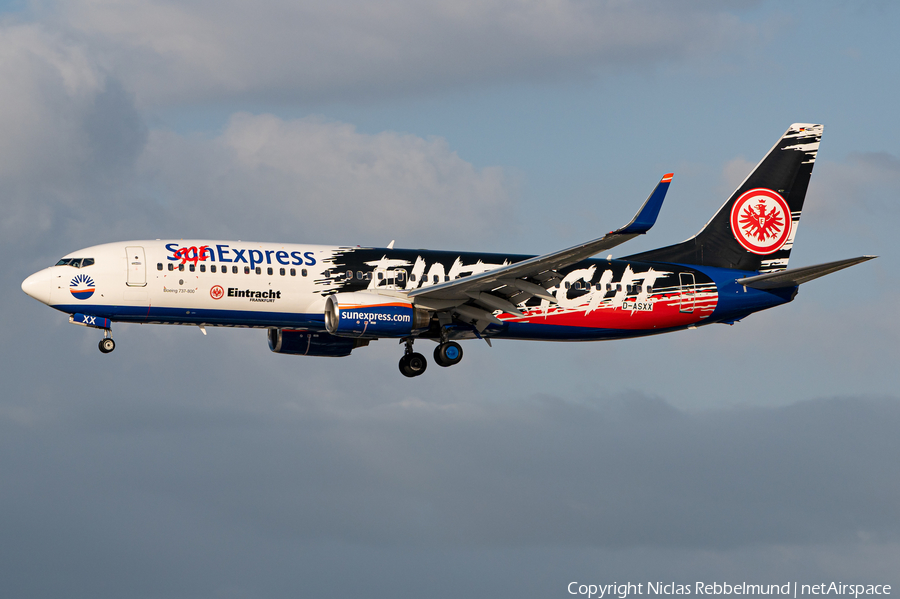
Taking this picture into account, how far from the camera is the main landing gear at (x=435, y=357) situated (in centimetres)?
4791

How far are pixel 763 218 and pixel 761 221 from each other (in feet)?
0.74

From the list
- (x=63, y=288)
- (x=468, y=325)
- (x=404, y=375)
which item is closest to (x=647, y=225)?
(x=468, y=325)

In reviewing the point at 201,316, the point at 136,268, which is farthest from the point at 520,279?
the point at 136,268

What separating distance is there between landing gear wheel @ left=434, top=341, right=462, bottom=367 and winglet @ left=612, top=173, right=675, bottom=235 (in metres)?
12.8

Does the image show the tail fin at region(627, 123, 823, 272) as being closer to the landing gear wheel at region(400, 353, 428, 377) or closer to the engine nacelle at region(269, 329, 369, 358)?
the landing gear wheel at region(400, 353, 428, 377)

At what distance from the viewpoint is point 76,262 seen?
44.2m

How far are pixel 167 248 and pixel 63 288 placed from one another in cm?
437

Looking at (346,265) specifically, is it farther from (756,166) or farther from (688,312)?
(756,166)

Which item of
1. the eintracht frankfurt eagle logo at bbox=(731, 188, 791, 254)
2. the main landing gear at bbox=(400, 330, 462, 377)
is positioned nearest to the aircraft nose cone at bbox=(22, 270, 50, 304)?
the main landing gear at bbox=(400, 330, 462, 377)

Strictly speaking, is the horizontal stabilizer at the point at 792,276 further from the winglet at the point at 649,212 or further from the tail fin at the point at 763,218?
the winglet at the point at 649,212

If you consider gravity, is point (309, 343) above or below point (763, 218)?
below

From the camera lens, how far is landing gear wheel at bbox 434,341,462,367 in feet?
157

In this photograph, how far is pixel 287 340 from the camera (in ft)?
166

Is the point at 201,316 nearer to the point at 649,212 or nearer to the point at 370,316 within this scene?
the point at 370,316
